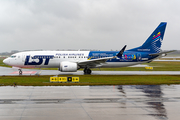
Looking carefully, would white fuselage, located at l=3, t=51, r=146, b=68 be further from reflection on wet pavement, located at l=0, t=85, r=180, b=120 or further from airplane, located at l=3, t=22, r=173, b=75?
reflection on wet pavement, located at l=0, t=85, r=180, b=120

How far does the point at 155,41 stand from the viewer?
3872 cm

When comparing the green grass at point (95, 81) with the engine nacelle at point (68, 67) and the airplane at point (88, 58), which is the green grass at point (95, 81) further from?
the airplane at point (88, 58)

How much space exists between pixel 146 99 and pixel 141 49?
25.2 meters

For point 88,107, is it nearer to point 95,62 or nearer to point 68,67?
point 68,67

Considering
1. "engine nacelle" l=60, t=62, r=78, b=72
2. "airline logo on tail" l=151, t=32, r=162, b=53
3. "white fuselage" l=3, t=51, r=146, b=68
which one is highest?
"airline logo on tail" l=151, t=32, r=162, b=53

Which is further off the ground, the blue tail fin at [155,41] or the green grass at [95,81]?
the blue tail fin at [155,41]

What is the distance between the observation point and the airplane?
3509 cm

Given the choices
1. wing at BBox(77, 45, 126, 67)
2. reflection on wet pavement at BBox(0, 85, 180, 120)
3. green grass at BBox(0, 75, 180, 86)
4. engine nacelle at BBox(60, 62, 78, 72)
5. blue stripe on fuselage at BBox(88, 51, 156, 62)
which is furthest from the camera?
blue stripe on fuselage at BBox(88, 51, 156, 62)

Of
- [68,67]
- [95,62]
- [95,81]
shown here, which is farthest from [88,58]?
[95,81]

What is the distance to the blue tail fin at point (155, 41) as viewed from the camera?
126ft

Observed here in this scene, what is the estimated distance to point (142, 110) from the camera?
11.9m

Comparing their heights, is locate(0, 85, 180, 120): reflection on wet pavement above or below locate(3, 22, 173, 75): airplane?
below

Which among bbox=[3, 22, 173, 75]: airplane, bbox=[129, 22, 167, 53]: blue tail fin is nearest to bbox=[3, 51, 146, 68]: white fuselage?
bbox=[3, 22, 173, 75]: airplane

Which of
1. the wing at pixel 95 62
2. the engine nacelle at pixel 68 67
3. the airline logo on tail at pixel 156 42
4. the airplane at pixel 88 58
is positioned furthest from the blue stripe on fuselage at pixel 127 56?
the engine nacelle at pixel 68 67
